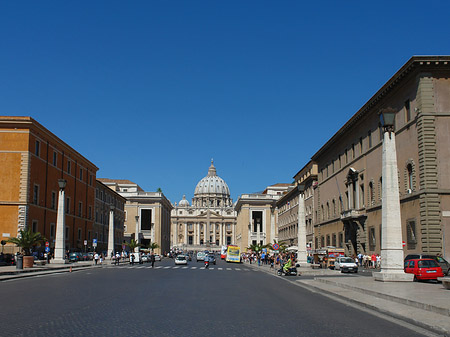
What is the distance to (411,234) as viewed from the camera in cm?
3919

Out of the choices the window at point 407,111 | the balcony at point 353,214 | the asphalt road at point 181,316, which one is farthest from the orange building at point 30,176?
the asphalt road at point 181,316

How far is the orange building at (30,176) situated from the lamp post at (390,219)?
3806cm

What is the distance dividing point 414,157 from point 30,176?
117 ft

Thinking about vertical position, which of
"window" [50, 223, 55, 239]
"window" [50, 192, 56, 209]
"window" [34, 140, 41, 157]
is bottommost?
"window" [50, 223, 55, 239]

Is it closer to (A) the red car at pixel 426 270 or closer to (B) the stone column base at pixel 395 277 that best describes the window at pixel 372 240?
(A) the red car at pixel 426 270

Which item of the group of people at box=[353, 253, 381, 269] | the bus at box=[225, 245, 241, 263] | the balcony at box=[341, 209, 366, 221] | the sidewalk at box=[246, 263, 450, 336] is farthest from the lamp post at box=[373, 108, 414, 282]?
the bus at box=[225, 245, 241, 263]

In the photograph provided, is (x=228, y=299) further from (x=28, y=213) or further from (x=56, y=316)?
(x=28, y=213)

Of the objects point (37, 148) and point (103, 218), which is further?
point (103, 218)

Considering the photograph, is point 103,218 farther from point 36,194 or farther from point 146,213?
point 146,213

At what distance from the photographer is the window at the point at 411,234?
38688mm

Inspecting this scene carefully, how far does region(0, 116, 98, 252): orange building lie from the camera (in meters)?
51.1

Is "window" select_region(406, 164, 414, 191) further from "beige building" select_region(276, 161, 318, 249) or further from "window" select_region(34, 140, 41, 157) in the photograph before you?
"window" select_region(34, 140, 41, 157)

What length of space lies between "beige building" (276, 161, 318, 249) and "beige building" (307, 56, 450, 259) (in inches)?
585

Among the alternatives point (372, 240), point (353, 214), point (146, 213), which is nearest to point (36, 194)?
point (353, 214)
